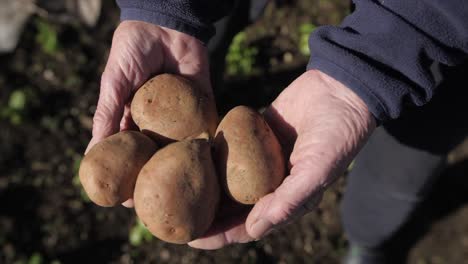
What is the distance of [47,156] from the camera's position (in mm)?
3539

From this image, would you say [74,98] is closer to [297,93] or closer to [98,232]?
[98,232]

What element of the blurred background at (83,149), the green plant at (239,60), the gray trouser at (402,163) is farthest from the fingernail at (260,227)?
the green plant at (239,60)

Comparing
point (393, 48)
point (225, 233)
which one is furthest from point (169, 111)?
point (393, 48)

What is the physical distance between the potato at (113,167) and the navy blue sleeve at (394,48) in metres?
0.87

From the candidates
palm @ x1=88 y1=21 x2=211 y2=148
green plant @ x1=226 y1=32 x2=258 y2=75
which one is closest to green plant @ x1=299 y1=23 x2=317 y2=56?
green plant @ x1=226 y1=32 x2=258 y2=75

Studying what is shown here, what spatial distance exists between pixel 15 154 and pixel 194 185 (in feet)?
7.23

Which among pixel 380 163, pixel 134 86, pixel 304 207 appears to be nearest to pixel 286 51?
pixel 380 163

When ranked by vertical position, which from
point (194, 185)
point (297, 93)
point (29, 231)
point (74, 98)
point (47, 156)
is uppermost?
point (297, 93)

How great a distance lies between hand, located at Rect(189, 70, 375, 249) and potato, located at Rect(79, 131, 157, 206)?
0.41 m

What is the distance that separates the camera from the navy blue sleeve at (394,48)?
176 centimetres

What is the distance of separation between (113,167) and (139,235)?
142 cm

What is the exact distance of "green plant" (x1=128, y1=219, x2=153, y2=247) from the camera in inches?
127

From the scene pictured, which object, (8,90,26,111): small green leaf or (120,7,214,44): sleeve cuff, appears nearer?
(120,7,214,44): sleeve cuff

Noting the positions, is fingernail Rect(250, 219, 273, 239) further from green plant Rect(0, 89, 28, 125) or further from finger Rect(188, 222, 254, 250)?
green plant Rect(0, 89, 28, 125)
